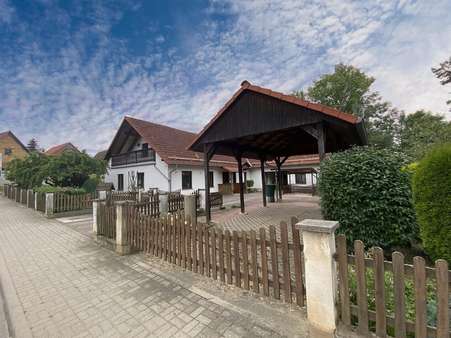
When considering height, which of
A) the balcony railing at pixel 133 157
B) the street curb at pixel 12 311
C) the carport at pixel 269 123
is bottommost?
the street curb at pixel 12 311

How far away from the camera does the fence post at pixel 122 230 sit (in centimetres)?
446

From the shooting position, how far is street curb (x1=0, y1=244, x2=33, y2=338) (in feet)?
7.17

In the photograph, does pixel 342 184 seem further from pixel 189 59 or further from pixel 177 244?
pixel 189 59

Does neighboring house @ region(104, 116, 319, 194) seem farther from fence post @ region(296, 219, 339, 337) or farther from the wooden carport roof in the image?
fence post @ region(296, 219, 339, 337)

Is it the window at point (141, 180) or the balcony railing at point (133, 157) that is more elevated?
the balcony railing at point (133, 157)

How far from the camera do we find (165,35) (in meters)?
9.97

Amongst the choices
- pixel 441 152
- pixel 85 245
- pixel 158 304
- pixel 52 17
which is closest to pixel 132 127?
pixel 52 17

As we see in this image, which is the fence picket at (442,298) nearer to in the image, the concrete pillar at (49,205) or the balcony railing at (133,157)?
the concrete pillar at (49,205)

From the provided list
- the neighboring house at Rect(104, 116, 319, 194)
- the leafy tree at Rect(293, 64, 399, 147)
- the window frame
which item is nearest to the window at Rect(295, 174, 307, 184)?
the neighboring house at Rect(104, 116, 319, 194)

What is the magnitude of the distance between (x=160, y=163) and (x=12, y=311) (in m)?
13.1

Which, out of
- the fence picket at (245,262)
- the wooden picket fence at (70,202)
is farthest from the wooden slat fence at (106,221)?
the wooden picket fence at (70,202)

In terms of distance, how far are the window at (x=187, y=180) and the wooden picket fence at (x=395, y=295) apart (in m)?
14.6

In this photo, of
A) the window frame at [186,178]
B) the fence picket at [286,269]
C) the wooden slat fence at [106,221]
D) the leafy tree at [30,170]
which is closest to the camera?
the fence picket at [286,269]

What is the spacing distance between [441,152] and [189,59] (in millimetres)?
11361
